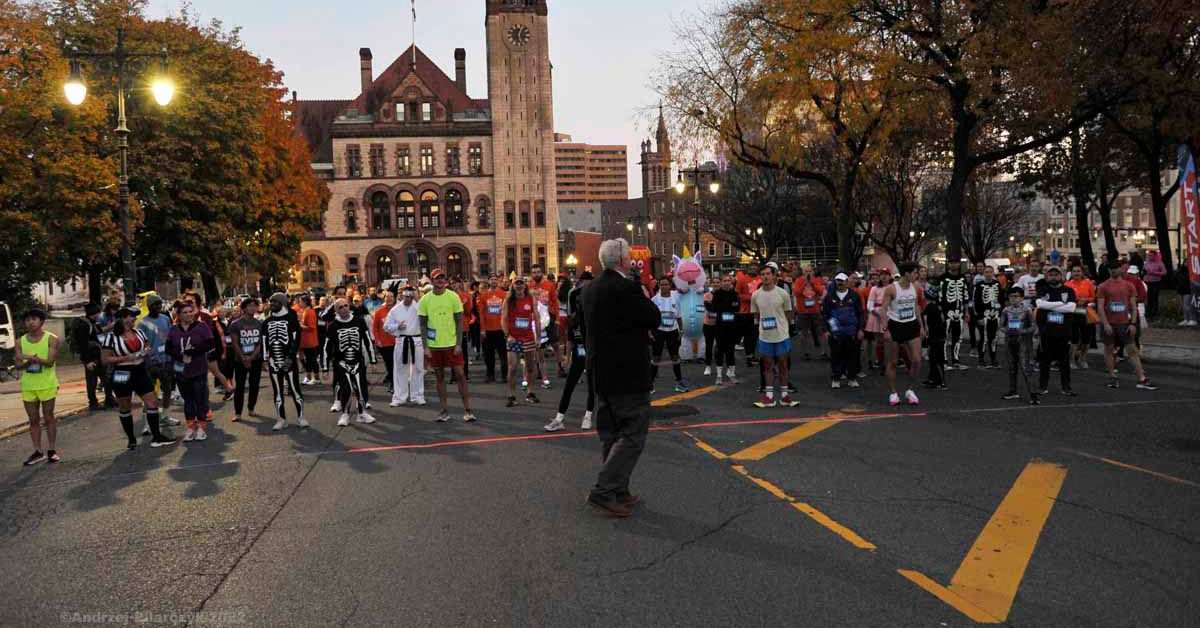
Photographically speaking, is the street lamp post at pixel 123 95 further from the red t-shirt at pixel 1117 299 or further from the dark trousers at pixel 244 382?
the red t-shirt at pixel 1117 299

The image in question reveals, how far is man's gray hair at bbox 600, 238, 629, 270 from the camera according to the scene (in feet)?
22.9

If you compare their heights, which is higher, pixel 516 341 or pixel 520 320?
pixel 520 320

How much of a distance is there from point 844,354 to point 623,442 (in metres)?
8.31

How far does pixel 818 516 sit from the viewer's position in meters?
6.51

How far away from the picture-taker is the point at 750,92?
89.8ft

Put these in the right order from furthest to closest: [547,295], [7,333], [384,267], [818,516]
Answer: [384,267]
[7,333]
[547,295]
[818,516]

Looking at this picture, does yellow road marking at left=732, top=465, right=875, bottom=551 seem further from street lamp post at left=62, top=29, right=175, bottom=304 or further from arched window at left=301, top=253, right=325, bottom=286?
arched window at left=301, top=253, right=325, bottom=286

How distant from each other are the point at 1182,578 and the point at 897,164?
38245mm

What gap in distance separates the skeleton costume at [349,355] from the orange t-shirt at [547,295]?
15.7 feet

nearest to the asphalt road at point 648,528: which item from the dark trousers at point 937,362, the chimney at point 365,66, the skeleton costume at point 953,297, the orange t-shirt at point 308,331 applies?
the dark trousers at point 937,362

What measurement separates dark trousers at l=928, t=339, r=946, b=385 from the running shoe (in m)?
3.15

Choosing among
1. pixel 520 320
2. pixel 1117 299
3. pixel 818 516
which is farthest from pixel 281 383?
pixel 1117 299

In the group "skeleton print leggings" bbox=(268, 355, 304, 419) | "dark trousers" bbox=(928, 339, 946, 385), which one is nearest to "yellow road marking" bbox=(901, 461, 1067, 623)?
"dark trousers" bbox=(928, 339, 946, 385)

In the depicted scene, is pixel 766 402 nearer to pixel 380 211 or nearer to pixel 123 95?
pixel 123 95
